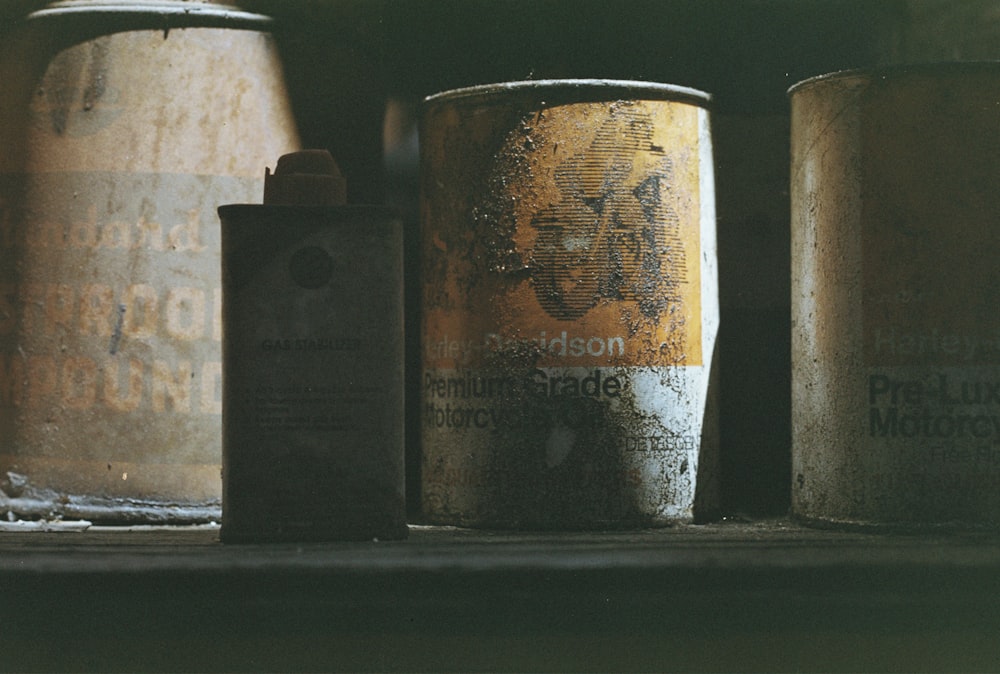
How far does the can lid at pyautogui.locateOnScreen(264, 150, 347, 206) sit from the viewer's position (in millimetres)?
1027

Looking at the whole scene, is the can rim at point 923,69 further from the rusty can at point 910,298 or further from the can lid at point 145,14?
the can lid at point 145,14

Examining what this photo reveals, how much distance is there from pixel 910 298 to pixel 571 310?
0.32m

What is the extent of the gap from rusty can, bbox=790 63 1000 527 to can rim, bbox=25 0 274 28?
0.65 metres

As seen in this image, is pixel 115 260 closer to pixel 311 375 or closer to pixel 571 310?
pixel 311 375

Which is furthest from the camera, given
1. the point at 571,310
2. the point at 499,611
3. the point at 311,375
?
the point at 571,310

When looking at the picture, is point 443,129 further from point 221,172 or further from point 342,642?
point 342,642

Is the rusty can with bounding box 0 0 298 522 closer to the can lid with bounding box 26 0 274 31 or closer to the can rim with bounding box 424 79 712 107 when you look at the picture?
the can lid with bounding box 26 0 274 31

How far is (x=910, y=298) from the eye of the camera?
109 cm

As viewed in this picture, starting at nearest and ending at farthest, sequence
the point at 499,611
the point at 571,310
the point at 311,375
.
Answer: the point at 499,611 < the point at 311,375 < the point at 571,310

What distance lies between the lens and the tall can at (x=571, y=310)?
115 cm

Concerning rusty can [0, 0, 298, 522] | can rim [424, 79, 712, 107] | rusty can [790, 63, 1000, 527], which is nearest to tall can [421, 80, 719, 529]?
can rim [424, 79, 712, 107]

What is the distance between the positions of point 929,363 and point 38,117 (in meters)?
0.93

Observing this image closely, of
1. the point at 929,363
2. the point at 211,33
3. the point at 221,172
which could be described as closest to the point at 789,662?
the point at 929,363

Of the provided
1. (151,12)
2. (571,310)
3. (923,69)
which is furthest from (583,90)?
(151,12)
